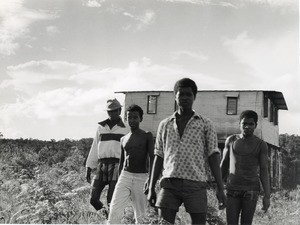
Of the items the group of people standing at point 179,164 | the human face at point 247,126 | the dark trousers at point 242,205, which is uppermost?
the human face at point 247,126

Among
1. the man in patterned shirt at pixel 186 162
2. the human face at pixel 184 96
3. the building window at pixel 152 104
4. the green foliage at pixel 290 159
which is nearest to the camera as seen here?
the man in patterned shirt at pixel 186 162

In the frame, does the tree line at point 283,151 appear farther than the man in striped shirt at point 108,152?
Yes

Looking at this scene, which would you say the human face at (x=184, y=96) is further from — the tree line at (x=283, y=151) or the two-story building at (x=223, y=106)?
the tree line at (x=283, y=151)

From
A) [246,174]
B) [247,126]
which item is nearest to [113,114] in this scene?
[247,126]

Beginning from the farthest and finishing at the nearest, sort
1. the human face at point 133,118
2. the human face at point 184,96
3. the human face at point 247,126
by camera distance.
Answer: the human face at point 133,118 → the human face at point 247,126 → the human face at point 184,96

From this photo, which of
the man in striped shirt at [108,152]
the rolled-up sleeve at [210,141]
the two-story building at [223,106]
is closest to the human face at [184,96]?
the rolled-up sleeve at [210,141]

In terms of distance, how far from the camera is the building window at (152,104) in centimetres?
2659

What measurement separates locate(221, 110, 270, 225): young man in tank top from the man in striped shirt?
1765 mm

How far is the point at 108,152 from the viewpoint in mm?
5750

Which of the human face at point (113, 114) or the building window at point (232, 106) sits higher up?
the building window at point (232, 106)

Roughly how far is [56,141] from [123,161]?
45.8m

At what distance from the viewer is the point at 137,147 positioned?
16.6ft

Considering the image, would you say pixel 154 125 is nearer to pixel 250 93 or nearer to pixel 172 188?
pixel 250 93

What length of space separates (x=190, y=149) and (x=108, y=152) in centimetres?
252
